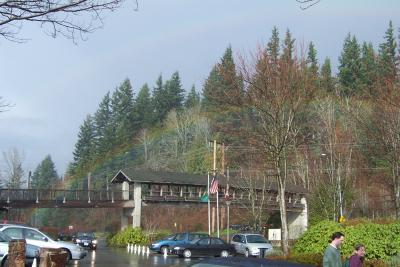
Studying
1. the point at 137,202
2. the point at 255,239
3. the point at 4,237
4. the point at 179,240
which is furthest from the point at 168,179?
the point at 4,237

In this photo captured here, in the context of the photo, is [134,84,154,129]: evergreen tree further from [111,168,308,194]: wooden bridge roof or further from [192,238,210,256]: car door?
[192,238,210,256]: car door

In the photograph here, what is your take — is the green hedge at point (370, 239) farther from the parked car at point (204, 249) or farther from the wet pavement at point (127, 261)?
the parked car at point (204, 249)

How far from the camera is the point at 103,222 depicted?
316 feet

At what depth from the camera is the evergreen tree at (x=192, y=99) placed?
117062mm

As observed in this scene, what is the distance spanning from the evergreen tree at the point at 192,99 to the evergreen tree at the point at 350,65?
32429mm

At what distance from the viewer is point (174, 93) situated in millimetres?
120500

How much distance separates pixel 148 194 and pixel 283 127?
102 ft

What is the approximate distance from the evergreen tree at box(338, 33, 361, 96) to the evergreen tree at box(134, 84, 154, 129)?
41035 mm

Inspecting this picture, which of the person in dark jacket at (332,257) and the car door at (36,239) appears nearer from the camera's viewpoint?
the person in dark jacket at (332,257)

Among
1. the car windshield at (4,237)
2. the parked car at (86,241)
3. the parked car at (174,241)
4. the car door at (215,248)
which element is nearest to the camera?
the car windshield at (4,237)

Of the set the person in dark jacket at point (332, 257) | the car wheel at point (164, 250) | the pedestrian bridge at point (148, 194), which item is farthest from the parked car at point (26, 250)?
the pedestrian bridge at point (148, 194)

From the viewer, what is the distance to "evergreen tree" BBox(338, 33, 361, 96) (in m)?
83.2

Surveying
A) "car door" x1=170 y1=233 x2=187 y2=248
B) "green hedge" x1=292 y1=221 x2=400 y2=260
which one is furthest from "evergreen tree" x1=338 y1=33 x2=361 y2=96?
"green hedge" x1=292 y1=221 x2=400 y2=260

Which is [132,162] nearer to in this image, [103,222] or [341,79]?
[103,222]
